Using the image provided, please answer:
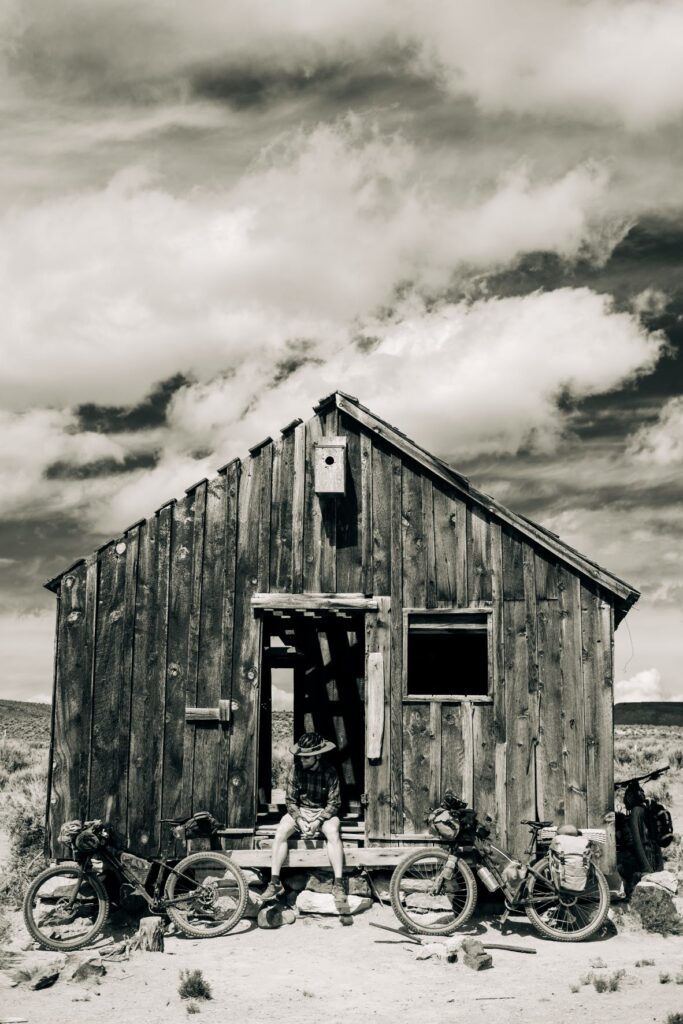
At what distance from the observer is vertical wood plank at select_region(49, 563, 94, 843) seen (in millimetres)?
11062

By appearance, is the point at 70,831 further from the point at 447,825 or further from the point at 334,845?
the point at 447,825

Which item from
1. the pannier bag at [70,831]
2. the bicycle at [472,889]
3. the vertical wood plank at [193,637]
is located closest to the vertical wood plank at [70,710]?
the pannier bag at [70,831]

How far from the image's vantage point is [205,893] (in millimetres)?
10133

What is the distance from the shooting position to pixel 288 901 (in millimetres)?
10766

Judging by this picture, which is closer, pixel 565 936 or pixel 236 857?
pixel 565 936

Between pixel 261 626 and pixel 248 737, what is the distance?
1264 mm

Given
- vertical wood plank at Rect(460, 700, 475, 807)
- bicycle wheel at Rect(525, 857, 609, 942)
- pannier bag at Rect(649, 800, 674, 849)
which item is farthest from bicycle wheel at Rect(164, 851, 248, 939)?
pannier bag at Rect(649, 800, 674, 849)

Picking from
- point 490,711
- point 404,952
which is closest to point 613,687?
point 490,711

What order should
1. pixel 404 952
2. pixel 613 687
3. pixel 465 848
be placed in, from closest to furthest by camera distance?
pixel 404 952 < pixel 465 848 < pixel 613 687

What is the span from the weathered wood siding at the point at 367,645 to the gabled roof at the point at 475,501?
13cm

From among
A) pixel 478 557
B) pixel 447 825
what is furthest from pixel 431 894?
pixel 478 557

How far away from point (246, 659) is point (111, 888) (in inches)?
110

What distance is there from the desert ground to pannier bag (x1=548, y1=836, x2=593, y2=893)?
0.60 m

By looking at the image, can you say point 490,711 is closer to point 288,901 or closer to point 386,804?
point 386,804
